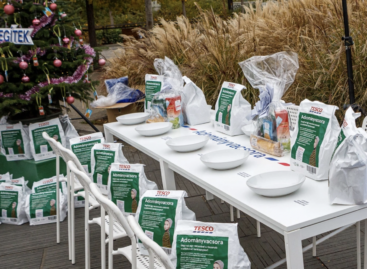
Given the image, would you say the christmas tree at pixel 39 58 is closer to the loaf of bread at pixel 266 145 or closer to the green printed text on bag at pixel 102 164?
the green printed text on bag at pixel 102 164

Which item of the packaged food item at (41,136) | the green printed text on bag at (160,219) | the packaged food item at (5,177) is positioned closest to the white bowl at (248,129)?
the green printed text on bag at (160,219)

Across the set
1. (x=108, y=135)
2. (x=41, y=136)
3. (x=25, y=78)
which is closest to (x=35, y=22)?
(x=25, y=78)

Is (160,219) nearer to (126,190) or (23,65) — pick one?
(126,190)

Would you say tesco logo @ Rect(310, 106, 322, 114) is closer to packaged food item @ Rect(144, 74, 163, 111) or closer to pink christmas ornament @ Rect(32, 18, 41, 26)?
packaged food item @ Rect(144, 74, 163, 111)

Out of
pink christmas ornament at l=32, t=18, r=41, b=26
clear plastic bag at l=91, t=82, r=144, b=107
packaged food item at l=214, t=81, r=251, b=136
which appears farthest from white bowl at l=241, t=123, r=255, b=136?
clear plastic bag at l=91, t=82, r=144, b=107

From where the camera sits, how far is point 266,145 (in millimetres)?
2457

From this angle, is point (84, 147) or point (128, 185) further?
point (84, 147)

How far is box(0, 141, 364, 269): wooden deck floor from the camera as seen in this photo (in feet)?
9.40

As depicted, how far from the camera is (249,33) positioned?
4953 millimetres

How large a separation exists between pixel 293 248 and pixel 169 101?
6.07 feet

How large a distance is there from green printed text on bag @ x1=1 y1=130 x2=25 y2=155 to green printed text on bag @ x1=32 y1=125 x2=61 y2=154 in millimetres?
144

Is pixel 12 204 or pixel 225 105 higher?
pixel 225 105

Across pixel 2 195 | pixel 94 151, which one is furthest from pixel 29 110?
pixel 94 151

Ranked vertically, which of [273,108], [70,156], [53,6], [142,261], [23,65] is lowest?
[142,261]
